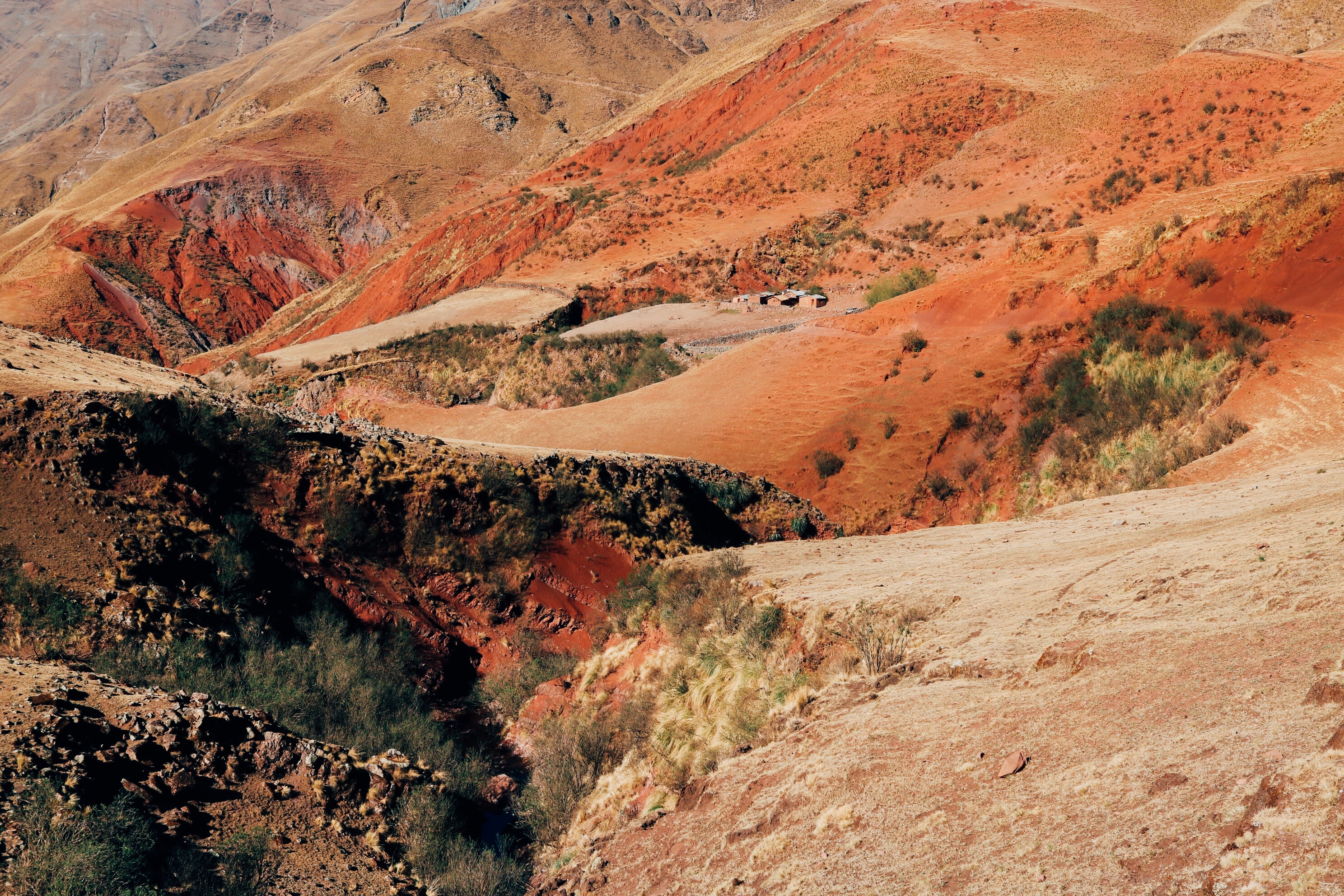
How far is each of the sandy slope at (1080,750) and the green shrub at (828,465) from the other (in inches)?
447

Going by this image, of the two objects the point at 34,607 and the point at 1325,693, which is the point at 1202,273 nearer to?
the point at 1325,693

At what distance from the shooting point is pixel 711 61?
222 ft

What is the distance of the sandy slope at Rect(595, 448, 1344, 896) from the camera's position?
398 centimetres

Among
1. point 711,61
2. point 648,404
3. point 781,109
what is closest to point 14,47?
point 711,61

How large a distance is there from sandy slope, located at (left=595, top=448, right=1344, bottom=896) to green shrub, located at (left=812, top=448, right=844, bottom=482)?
1135 cm

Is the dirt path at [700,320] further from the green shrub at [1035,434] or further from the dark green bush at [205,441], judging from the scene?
the dark green bush at [205,441]

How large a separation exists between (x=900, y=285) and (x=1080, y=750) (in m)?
28.4

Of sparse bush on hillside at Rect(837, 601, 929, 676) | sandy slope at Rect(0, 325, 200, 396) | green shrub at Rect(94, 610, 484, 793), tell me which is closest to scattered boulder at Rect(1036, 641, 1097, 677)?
sparse bush on hillside at Rect(837, 601, 929, 676)

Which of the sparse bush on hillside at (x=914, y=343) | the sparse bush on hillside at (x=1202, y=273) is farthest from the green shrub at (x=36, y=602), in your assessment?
the sparse bush on hillside at (x=1202, y=273)

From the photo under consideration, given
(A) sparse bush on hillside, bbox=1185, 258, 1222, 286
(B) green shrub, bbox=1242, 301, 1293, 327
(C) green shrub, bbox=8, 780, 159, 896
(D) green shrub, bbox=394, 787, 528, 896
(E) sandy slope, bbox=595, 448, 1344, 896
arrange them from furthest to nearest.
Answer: (A) sparse bush on hillside, bbox=1185, 258, 1222, 286 → (B) green shrub, bbox=1242, 301, 1293, 327 → (D) green shrub, bbox=394, 787, 528, 896 → (C) green shrub, bbox=8, 780, 159, 896 → (E) sandy slope, bbox=595, 448, 1344, 896

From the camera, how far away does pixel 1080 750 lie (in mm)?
5012

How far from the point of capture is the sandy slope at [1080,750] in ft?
13.0

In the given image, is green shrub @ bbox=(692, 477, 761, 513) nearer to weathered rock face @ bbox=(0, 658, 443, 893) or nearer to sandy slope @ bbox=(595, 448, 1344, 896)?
sandy slope @ bbox=(595, 448, 1344, 896)

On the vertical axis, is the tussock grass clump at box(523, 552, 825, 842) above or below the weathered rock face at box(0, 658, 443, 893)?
below
